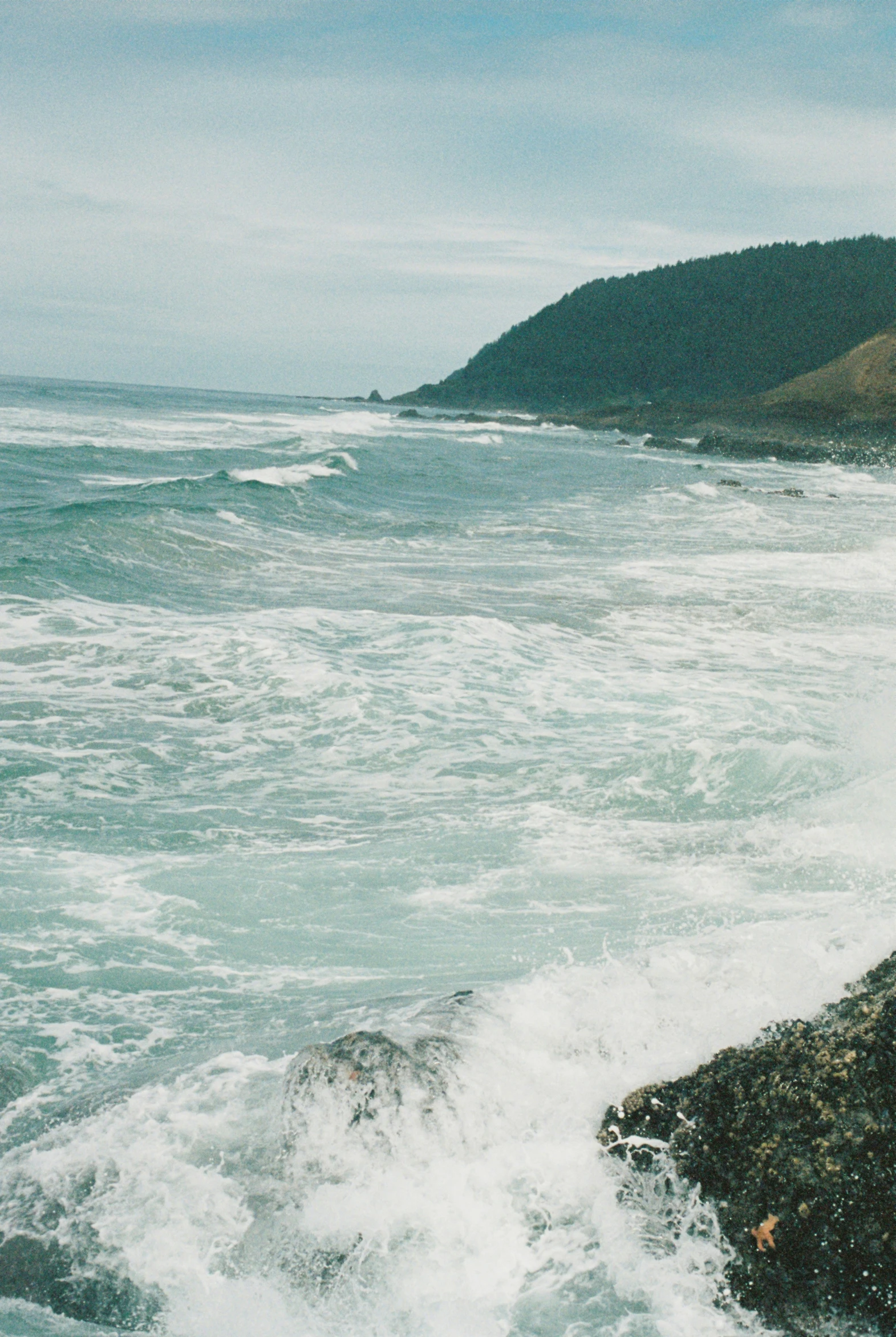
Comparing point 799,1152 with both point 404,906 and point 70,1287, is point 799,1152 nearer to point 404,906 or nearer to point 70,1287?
point 70,1287

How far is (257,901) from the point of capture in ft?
16.2

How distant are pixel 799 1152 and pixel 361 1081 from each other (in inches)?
46.2

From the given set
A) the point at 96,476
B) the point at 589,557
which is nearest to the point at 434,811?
the point at 589,557

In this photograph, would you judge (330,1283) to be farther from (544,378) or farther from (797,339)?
(544,378)

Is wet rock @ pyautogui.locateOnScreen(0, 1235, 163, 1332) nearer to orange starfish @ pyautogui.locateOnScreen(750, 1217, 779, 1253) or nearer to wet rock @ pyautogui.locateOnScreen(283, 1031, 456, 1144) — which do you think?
wet rock @ pyautogui.locateOnScreen(283, 1031, 456, 1144)

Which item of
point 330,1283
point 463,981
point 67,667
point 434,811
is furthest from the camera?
point 67,667

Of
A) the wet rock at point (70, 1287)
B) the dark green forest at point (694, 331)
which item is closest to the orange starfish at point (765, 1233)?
the wet rock at point (70, 1287)

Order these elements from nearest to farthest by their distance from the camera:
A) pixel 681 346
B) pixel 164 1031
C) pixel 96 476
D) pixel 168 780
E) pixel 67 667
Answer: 1. pixel 164 1031
2. pixel 168 780
3. pixel 67 667
4. pixel 96 476
5. pixel 681 346

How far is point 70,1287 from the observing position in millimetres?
2662

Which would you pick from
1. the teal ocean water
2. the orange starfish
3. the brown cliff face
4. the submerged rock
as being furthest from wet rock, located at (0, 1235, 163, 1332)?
the brown cliff face

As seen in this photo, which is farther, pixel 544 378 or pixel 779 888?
pixel 544 378

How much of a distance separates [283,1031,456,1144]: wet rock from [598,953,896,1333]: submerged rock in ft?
1.67

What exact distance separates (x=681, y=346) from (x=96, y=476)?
4164 inches

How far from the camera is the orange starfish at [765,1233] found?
8.02 ft
